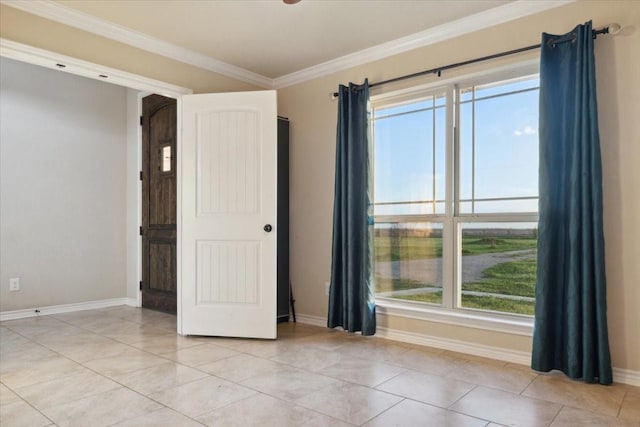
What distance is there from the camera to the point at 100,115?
16.7 ft

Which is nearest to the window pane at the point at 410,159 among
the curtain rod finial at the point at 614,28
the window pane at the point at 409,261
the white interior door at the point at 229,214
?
the window pane at the point at 409,261

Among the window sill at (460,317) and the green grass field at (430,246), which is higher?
the green grass field at (430,246)

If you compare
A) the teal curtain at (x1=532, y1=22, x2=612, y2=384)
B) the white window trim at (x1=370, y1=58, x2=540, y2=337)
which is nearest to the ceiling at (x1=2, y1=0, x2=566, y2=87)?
the white window trim at (x1=370, y1=58, x2=540, y2=337)

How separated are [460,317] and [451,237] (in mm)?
613

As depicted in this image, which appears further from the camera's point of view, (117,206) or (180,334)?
(117,206)

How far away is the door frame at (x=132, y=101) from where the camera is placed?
2.94 metres

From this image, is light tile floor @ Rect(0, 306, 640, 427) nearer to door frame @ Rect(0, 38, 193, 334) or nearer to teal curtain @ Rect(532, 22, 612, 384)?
teal curtain @ Rect(532, 22, 612, 384)

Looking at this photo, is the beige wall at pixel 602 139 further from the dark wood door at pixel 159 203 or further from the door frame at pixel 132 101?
the dark wood door at pixel 159 203

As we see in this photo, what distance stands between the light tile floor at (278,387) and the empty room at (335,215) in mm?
21

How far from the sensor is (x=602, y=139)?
2.67 metres

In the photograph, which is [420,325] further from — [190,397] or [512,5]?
[512,5]

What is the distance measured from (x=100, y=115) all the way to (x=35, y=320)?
2.37m

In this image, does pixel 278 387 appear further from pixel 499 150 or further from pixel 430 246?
pixel 499 150

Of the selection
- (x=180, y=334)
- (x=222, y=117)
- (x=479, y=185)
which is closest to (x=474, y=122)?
(x=479, y=185)
